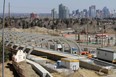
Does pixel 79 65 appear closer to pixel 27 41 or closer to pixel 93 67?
pixel 93 67

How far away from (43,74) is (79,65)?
6412 mm

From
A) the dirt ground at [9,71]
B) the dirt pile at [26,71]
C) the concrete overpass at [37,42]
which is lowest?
the dirt ground at [9,71]

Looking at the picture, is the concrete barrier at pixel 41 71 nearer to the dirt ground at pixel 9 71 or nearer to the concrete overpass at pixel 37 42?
the dirt ground at pixel 9 71

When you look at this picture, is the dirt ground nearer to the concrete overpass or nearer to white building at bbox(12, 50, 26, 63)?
white building at bbox(12, 50, 26, 63)

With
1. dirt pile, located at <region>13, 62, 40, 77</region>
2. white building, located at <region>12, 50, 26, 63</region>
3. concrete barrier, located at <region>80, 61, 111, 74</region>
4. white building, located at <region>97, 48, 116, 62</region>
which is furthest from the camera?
white building, located at <region>12, 50, 26, 63</region>

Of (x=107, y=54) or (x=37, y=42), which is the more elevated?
(x=37, y=42)

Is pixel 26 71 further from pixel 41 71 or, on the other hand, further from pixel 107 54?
pixel 107 54

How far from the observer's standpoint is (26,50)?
37.8 m

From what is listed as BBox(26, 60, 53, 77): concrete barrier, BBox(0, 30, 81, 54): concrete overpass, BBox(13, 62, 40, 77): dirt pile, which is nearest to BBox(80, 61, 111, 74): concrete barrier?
BBox(26, 60, 53, 77): concrete barrier

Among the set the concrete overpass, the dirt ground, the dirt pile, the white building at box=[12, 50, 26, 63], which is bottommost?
the dirt ground

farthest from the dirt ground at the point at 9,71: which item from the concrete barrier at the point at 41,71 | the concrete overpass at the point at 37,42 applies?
the concrete overpass at the point at 37,42

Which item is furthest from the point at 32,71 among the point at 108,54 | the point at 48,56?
the point at 48,56

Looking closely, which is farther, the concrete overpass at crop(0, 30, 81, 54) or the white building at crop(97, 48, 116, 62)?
the concrete overpass at crop(0, 30, 81, 54)

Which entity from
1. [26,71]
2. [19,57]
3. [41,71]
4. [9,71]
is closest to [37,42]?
[19,57]
